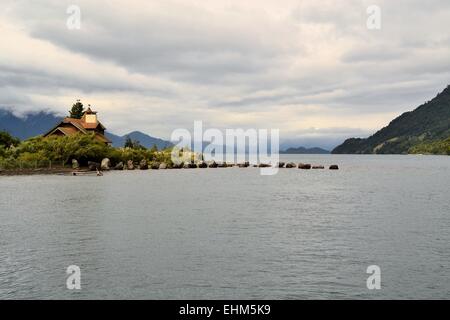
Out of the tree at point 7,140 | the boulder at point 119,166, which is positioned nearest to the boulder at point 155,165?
the boulder at point 119,166

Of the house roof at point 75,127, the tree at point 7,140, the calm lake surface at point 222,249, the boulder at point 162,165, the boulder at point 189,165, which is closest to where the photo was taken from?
the calm lake surface at point 222,249

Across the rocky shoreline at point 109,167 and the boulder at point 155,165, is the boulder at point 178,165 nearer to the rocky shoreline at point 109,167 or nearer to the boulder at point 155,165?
the rocky shoreline at point 109,167

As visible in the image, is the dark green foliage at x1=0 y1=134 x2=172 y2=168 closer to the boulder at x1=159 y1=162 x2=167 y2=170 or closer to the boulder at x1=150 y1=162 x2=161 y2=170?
the boulder at x1=150 y1=162 x2=161 y2=170

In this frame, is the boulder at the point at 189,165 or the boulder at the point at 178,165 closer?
the boulder at the point at 178,165

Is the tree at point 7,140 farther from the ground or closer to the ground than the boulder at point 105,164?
farther from the ground

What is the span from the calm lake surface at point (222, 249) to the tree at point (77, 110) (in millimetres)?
118317

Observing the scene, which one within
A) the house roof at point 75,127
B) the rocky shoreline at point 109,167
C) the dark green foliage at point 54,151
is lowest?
the rocky shoreline at point 109,167

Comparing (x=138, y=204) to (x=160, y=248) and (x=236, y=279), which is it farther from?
(x=236, y=279)

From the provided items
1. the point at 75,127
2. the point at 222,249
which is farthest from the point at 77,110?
the point at 222,249

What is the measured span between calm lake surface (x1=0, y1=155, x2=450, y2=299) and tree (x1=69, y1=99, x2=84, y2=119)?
118317 millimetres

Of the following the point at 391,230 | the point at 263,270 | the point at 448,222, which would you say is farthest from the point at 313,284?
the point at 448,222

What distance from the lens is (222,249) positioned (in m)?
33.4

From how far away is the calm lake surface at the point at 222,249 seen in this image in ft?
79.6
